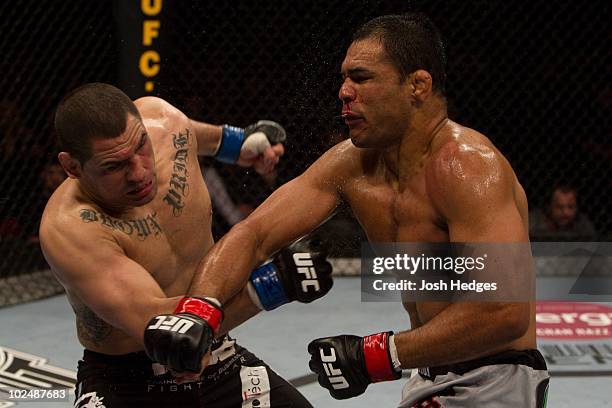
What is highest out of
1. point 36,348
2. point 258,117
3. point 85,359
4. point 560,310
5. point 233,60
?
point 233,60

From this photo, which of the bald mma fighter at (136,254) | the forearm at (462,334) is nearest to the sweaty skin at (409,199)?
the forearm at (462,334)

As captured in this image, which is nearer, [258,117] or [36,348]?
[36,348]

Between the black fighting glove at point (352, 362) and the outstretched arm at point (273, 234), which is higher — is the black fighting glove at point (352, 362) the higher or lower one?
the lower one

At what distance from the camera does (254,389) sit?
7.04 feet

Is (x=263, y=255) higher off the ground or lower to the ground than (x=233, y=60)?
lower

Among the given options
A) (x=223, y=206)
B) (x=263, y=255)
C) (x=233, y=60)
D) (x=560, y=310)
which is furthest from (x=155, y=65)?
(x=263, y=255)

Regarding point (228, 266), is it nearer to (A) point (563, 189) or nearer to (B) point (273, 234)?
(B) point (273, 234)

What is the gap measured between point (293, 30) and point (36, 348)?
2.19 meters

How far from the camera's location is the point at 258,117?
16.0 ft

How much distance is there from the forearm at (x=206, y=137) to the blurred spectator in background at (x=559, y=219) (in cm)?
263

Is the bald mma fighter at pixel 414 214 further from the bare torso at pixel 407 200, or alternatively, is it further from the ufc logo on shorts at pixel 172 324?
the ufc logo on shorts at pixel 172 324

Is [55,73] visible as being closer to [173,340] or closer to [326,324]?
[326,324]

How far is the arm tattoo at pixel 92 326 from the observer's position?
79.4 inches

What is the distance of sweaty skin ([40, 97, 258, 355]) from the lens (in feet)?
5.98
